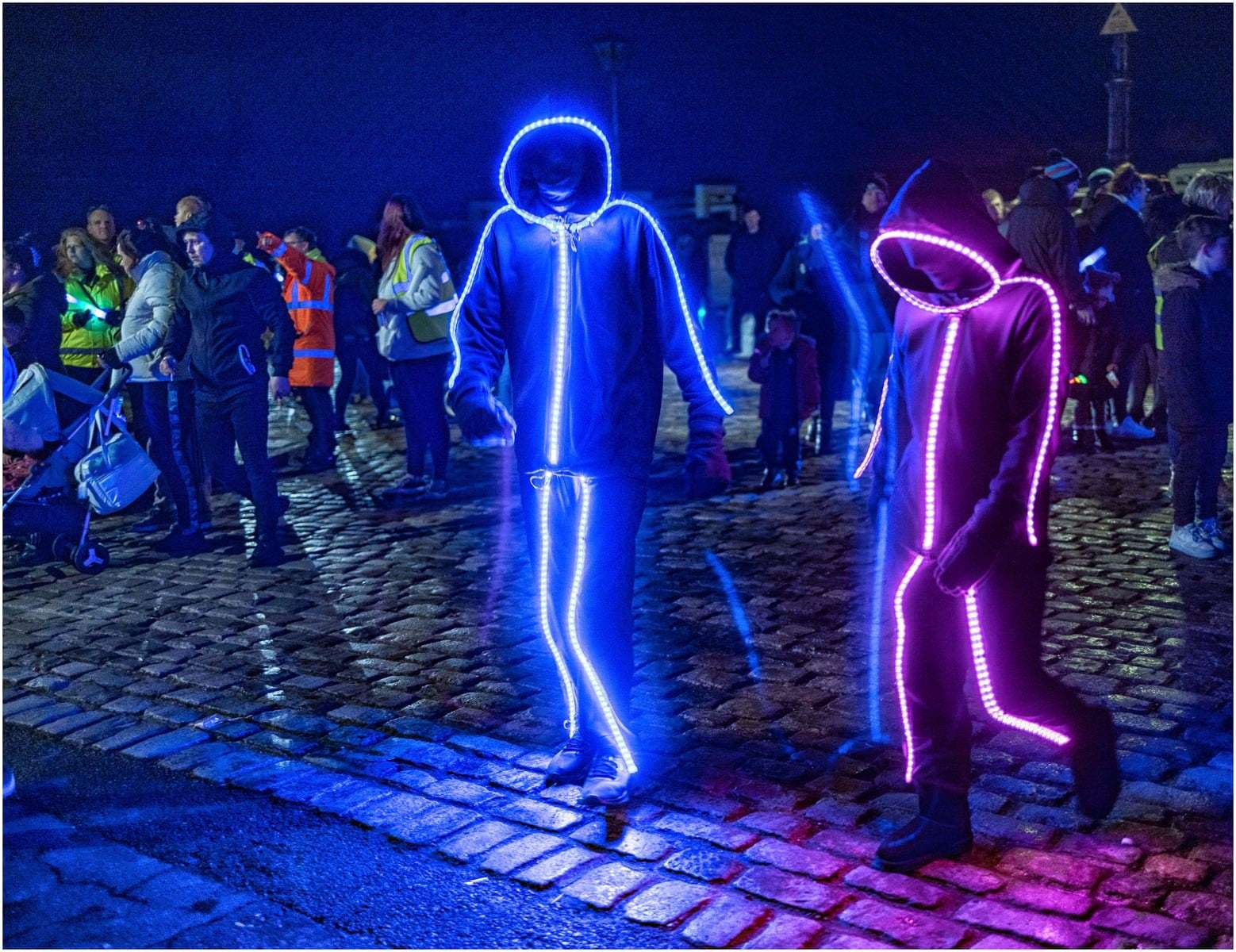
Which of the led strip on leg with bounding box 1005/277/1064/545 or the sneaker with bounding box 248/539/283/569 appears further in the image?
→ the sneaker with bounding box 248/539/283/569

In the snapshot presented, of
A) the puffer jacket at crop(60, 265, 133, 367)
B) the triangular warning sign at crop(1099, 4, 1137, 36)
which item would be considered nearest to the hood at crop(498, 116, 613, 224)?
the puffer jacket at crop(60, 265, 133, 367)

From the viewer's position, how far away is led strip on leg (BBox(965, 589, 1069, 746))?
385cm

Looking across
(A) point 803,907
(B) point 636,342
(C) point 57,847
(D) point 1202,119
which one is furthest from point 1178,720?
(D) point 1202,119

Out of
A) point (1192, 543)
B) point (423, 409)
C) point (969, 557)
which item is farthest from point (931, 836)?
point (423, 409)

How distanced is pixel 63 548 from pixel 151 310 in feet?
4.81

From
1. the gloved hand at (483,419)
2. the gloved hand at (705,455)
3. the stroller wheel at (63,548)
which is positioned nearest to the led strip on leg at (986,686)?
the gloved hand at (705,455)

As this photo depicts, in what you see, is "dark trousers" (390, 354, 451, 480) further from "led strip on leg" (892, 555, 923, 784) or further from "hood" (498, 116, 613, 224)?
"led strip on leg" (892, 555, 923, 784)

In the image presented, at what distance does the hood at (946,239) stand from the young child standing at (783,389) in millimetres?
5613

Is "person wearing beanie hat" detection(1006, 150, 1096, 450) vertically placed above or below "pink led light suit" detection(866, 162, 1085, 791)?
above

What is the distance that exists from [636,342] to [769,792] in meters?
1.48

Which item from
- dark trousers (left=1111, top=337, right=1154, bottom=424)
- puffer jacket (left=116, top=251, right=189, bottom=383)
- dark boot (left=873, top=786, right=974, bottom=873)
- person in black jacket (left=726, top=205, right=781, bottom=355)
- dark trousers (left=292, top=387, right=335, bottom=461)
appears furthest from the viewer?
person in black jacket (left=726, top=205, right=781, bottom=355)

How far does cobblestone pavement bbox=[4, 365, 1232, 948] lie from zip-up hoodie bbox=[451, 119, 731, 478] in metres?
1.13

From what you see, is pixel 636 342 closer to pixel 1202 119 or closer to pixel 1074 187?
pixel 1074 187

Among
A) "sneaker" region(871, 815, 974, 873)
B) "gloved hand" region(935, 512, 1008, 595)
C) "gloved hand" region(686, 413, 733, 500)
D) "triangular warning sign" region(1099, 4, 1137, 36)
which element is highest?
"triangular warning sign" region(1099, 4, 1137, 36)
